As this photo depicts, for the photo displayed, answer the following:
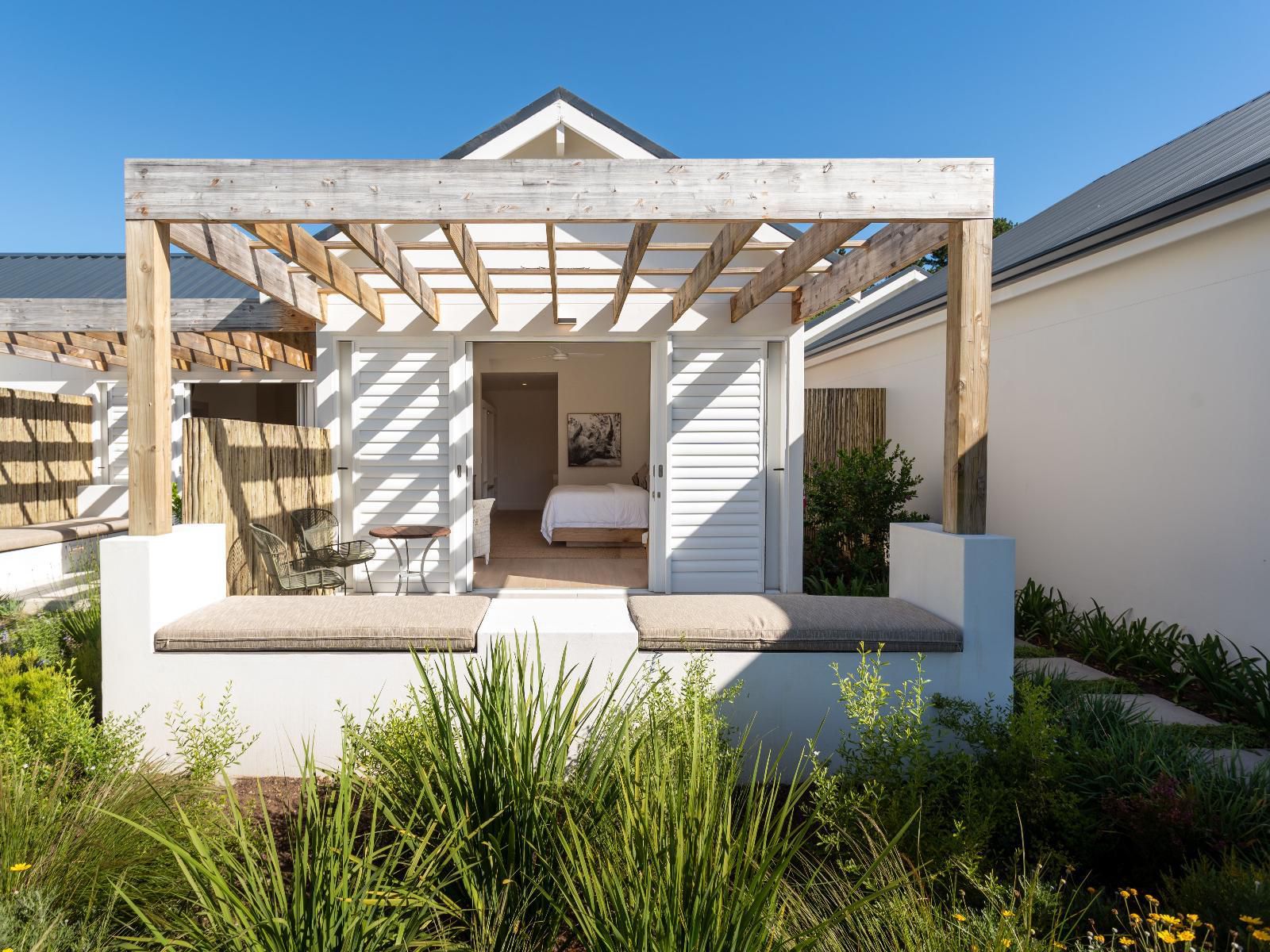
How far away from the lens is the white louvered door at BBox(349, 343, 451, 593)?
21.8 ft

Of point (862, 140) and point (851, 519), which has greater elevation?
point (862, 140)

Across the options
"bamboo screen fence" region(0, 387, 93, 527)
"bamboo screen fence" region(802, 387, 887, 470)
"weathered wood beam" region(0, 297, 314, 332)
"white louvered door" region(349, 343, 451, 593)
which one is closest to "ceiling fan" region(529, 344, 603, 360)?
"bamboo screen fence" region(802, 387, 887, 470)

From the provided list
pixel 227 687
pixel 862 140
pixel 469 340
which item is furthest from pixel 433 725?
pixel 862 140

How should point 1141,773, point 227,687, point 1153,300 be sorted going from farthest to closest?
point 1153,300, point 227,687, point 1141,773

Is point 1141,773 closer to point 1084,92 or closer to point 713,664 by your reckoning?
point 713,664

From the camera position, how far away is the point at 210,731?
3135 millimetres

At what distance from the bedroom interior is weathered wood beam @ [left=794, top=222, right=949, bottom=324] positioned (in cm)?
326

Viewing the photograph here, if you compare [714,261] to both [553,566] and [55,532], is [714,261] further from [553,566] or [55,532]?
[55,532]

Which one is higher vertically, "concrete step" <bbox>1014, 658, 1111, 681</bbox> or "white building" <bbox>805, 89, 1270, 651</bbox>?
"white building" <bbox>805, 89, 1270, 651</bbox>

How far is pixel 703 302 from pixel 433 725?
506 cm

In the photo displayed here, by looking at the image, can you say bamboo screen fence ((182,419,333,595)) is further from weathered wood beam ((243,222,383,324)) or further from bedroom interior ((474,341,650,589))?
bedroom interior ((474,341,650,589))

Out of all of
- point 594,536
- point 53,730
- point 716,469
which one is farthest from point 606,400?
point 53,730

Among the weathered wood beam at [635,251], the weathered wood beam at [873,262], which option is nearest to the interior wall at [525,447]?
the weathered wood beam at [873,262]

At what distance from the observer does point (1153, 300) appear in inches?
204
